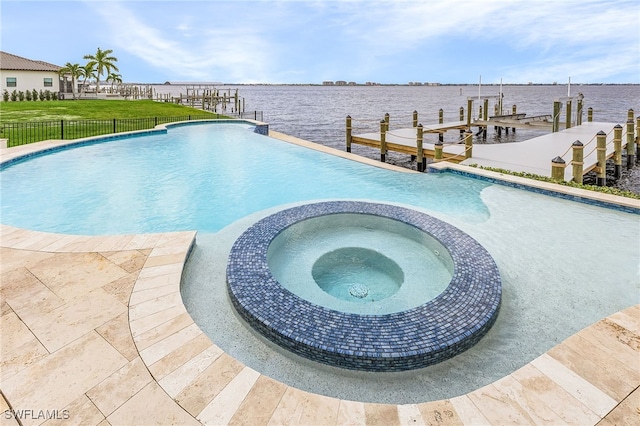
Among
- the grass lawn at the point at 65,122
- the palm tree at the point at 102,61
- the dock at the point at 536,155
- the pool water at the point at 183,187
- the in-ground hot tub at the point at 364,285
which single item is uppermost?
the palm tree at the point at 102,61

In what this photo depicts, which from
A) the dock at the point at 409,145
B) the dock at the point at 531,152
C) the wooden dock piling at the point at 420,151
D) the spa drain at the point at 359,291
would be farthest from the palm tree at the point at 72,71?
the spa drain at the point at 359,291

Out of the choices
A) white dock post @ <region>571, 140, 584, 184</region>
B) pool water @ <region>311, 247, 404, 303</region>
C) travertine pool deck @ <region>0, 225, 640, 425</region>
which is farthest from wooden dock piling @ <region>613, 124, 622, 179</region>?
pool water @ <region>311, 247, 404, 303</region>

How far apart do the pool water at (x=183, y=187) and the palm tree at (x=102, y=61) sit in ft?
151

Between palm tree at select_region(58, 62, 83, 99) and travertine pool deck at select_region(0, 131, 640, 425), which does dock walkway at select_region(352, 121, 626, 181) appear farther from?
palm tree at select_region(58, 62, 83, 99)

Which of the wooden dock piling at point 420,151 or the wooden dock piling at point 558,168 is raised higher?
the wooden dock piling at point 420,151

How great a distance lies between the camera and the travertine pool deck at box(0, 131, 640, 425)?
115 inches

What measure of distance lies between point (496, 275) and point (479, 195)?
4.93m

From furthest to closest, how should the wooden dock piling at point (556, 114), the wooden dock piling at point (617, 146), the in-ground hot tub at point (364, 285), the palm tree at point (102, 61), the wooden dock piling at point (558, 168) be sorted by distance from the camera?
the palm tree at point (102, 61)
the wooden dock piling at point (556, 114)
the wooden dock piling at point (617, 146)
the wooden dock piling at point (558, 168)
the in-ground hot tub at point (364, 285)

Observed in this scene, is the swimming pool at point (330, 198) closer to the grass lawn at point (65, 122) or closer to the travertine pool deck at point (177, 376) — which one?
the travertine pool deck at point (177, 376)

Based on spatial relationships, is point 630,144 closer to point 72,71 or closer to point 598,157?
point 598,157

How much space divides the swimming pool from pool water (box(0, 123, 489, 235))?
0.04 meters

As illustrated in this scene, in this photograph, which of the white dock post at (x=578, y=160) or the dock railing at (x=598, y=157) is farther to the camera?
the white dock post at (x=578, y=160)

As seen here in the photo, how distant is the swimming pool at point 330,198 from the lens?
4031mm

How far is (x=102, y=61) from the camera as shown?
5212cm
